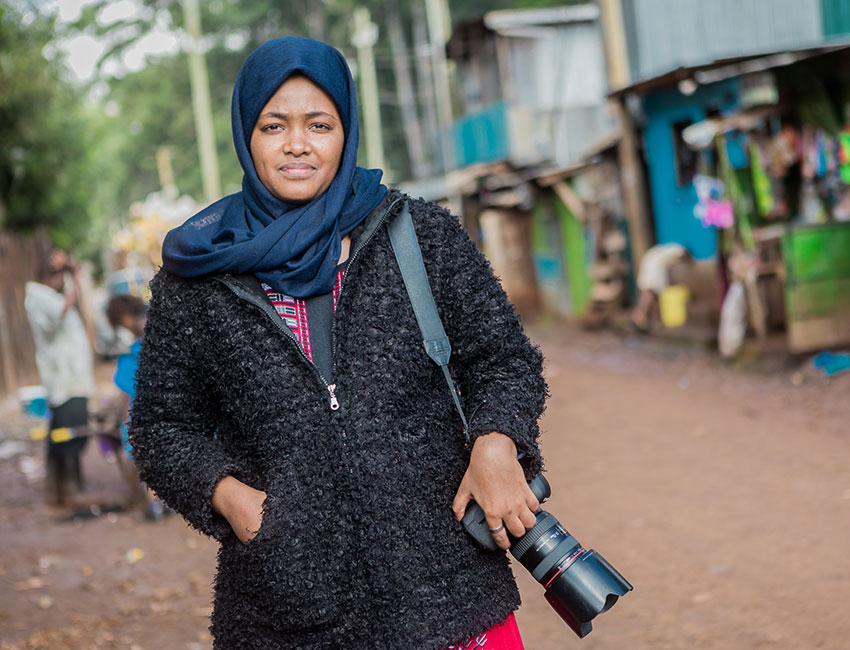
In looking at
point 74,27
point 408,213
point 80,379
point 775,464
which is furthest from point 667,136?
point 74,27

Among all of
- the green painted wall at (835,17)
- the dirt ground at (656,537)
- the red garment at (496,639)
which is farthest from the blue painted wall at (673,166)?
the red garment at (496,639)

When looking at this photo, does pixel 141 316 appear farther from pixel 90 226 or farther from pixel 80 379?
pixel 90 226

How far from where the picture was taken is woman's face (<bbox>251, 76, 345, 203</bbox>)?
1962mm

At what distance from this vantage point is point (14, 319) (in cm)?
1482

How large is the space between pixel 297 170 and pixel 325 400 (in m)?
0.45

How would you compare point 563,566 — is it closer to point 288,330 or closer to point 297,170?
point 288,330

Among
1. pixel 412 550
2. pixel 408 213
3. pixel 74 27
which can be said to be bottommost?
pixel 412 550

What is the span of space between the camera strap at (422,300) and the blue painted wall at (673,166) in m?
12.3

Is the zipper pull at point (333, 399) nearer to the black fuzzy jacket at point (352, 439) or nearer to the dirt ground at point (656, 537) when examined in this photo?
the black fuzzy jacket at point (352, 439)

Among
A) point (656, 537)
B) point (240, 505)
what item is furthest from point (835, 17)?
point (240, 505)

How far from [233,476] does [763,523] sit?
4.29 metres

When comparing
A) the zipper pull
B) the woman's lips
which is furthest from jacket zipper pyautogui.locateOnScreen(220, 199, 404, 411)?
the woman's lips

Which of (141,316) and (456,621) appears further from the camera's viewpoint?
(141,316)

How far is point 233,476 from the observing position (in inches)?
76.9
